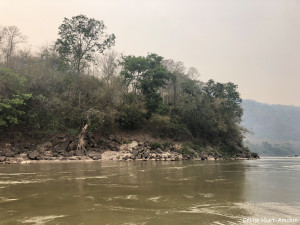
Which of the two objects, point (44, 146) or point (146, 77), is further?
point (146, 77)

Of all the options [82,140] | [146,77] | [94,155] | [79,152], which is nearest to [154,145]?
[94,155]

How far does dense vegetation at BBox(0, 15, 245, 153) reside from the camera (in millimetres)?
30453

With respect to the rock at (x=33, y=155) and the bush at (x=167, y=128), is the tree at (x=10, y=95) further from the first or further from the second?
the bush at (x=167, y=128)

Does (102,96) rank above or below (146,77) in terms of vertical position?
below

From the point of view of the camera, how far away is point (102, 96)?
35500 millimetres

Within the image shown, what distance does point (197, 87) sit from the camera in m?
46.9

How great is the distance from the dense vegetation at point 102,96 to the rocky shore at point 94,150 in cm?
150

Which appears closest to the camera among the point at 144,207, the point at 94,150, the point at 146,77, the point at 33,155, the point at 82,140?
the point at 144,207

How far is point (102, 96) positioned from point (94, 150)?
7.97 metres

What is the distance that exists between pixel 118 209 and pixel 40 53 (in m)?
38.9

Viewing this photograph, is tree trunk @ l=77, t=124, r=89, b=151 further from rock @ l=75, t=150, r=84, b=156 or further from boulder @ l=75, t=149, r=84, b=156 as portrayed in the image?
rock @ l=75, t=150, r=84, b=156

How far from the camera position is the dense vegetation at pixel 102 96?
3045 centimetres

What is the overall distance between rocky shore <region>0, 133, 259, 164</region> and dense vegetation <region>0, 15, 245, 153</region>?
1504 mm

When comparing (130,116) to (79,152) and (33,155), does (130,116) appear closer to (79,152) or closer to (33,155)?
(79,152)
